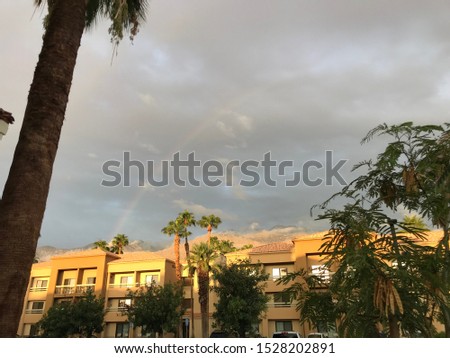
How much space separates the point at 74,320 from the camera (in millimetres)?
38438

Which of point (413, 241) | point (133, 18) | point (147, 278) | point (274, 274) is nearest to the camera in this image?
point (413, 241)

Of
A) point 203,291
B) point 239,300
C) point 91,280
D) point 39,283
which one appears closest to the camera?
point 239,300

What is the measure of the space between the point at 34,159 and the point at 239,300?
29.7m

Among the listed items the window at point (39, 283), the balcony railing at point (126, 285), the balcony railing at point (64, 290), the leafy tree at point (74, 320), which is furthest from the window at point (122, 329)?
the window at point (39, 283)

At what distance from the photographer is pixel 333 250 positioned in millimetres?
7184

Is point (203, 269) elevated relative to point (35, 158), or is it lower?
elevated

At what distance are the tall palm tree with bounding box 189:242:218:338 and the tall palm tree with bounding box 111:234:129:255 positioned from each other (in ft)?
93.5

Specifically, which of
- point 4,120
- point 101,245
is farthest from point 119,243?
point 4,120

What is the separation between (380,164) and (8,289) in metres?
6.24

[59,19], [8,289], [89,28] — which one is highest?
[89,28]

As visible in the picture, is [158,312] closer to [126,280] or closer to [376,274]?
[126,280]
